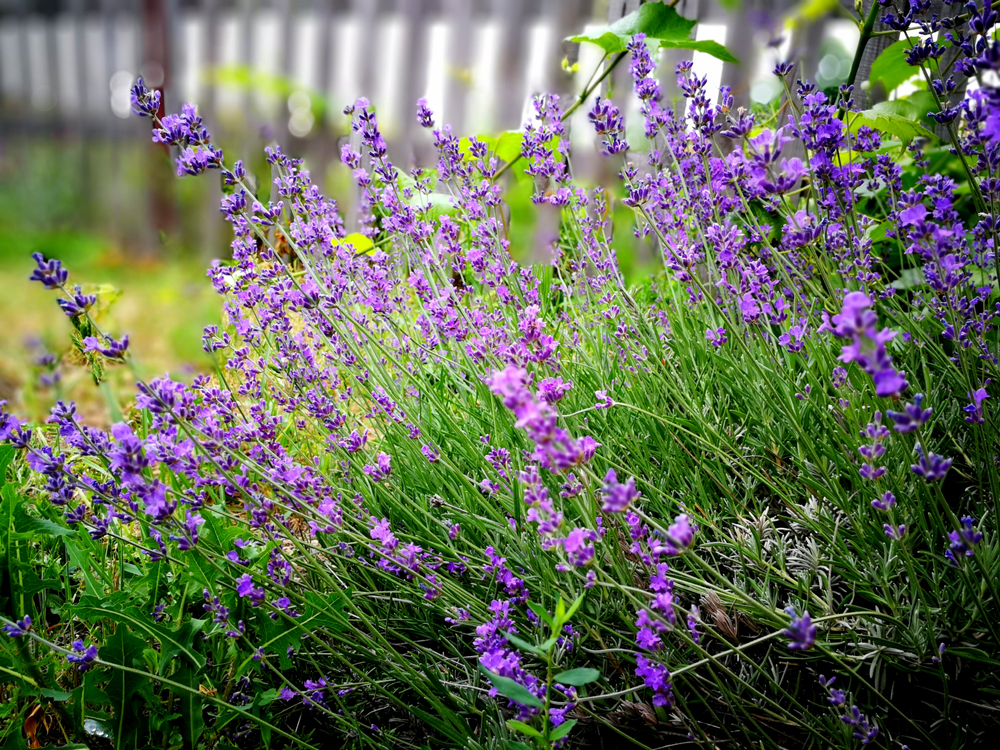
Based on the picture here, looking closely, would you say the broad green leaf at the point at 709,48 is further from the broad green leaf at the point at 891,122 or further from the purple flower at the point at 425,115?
the purple flower at the point at 425,115

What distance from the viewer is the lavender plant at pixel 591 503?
3.60 feet

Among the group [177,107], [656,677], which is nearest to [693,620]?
[656,677]

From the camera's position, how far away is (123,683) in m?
1.27

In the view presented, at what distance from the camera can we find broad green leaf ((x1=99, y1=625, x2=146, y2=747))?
4.16ft

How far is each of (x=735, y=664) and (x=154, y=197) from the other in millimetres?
6072

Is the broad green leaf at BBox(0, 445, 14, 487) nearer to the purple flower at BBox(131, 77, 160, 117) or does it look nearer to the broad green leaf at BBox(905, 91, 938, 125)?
the purple flower at BBox(131, 77, 160, 117)

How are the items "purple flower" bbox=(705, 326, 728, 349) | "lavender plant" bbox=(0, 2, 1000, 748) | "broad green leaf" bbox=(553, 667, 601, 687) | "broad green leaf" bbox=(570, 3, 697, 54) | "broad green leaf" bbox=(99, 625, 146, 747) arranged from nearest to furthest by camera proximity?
"broad green leaf" bbox=(553, 667, 601, 687)
"lavender plant" bbox=(0, 2, 1000, 748)
"broad green leaf" bbox=(99, 625, 146, 747)
"purple flower" bbox=(705, 326, 728, 349)
"broad green leaf" bbox=(570, 3, 697, 54)

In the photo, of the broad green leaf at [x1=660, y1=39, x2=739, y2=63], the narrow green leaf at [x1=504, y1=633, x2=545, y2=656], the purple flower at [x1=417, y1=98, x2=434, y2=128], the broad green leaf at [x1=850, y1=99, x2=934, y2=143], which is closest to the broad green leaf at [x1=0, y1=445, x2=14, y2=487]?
the purple flower at [x1=417, y1=98, x2=434, y2=128]

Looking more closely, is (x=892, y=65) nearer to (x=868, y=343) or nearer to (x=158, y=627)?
(x=868, y=343)

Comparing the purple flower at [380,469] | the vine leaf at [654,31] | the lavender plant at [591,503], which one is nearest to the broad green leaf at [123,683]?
the lavender plant at [591,503]

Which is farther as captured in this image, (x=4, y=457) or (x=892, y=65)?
(x=892, y=65)

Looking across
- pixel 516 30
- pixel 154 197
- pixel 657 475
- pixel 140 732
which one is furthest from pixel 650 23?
pixel 154 197

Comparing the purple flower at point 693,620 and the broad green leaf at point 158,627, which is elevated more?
the purple flower at point 693,620

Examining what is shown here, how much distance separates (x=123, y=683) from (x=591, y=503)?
35.1 inches
